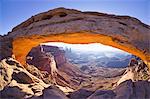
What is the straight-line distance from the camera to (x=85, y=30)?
8.12 metres

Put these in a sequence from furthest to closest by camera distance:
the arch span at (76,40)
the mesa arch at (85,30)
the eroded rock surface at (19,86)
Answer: the eroded rock surface at (19,86)
the arch span at (76,40)
the mesa arch at (85,30)

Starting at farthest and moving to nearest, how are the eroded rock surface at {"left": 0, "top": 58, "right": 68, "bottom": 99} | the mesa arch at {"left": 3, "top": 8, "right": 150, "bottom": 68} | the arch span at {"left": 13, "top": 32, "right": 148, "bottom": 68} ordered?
the eroded rock surface at {"left": 0, "top": 58, "right": 68, "bottom": 99} < the arch span at {"left": 13, "top": 32, "right": 148, "bottom": 68} < the mesa arch at {"left": 3, "top": 8, "right": 150, "bottom": 68}

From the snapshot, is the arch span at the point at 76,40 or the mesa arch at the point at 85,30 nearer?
the mesa arch at the point at 85,30

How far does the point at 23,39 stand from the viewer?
369 inches

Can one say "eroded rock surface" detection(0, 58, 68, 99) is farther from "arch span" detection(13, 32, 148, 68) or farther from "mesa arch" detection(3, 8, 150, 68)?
"mesa arch" detection(3, 8, 150, 68)

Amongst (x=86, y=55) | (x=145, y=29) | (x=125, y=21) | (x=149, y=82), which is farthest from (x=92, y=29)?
(x=86, y=55)

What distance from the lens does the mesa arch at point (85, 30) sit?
7.87 m

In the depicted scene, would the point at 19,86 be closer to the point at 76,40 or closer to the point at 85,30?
the point at 76,40

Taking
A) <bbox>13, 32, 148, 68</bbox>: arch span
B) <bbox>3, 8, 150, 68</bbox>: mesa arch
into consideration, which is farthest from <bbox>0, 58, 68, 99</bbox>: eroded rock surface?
<bbox>3, 8, 150, 68</bbox>: mesa arch

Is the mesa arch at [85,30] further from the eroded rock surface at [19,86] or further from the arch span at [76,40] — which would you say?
the eroded rock surface at [19,86]

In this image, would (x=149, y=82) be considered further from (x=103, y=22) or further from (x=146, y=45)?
(x=103, y=22)

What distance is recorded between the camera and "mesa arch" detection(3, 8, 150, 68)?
7867mm

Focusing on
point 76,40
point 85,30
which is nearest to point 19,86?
point 76,40

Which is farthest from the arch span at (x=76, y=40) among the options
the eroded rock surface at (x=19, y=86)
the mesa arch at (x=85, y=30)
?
the eroded rock surface at (x=19, y=86)
